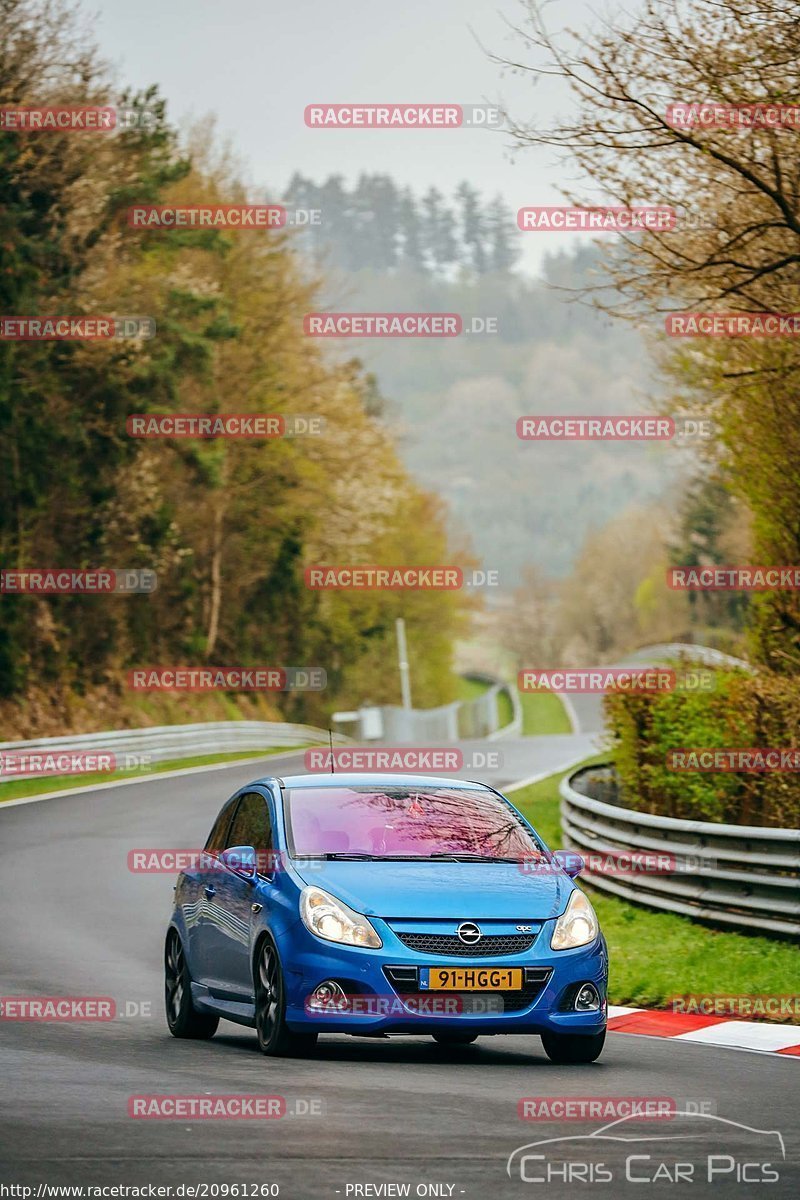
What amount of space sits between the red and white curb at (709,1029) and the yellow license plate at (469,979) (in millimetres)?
1920

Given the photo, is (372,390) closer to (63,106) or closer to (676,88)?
(63,106)

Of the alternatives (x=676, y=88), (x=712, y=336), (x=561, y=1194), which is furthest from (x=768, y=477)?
(x=561, y=1194)

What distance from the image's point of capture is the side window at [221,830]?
1188cm

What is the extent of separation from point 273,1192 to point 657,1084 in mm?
3284

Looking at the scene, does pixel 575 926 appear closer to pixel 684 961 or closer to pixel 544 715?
pixel 684 961

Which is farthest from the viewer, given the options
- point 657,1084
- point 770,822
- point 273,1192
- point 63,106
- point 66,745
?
point 63,106

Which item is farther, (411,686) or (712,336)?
(411,686)

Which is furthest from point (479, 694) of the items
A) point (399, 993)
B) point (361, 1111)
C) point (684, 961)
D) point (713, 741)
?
point (361, 1111)

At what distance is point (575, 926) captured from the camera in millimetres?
10141

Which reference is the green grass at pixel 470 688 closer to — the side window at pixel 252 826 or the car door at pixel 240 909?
the side window at pixel 252 826

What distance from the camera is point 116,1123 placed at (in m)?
7.64

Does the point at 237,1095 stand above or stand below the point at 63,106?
below

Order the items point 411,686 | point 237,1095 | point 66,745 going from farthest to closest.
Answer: point 411,686, point 66,745, point 237,1095

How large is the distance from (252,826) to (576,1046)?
2407 millimetres
